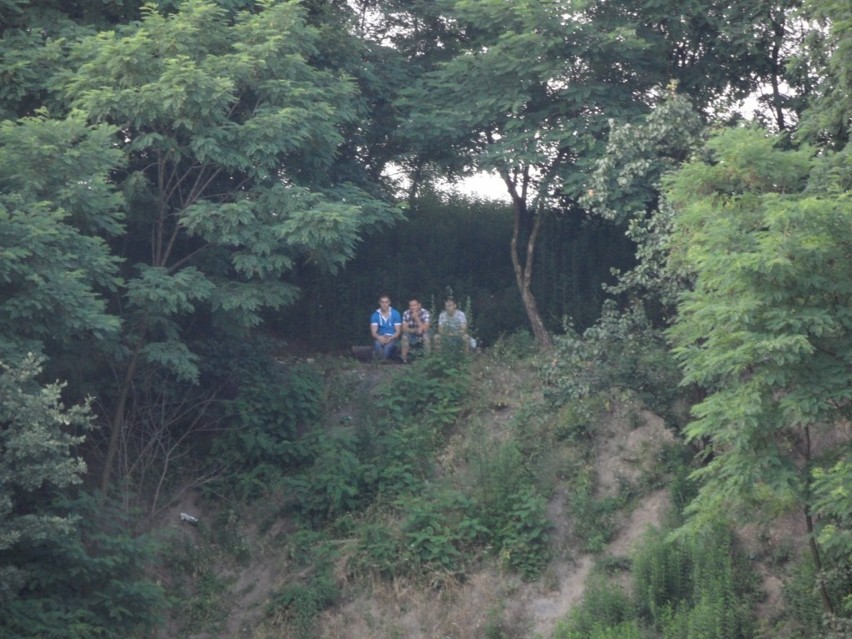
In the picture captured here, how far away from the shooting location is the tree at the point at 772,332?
36.3 ft

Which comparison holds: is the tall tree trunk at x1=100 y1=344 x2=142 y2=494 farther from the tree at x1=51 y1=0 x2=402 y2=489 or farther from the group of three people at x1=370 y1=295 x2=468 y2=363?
the group of three people at x1=370 y1=295 x2=468 y2=363

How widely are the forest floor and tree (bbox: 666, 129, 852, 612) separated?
3.77 metres

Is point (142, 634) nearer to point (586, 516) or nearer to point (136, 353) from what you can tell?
point (136, 353)

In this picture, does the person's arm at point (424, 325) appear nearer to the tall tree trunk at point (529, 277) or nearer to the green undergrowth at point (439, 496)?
the green undergrowth at point (439, 496)

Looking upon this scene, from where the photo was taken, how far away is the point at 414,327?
20906mm

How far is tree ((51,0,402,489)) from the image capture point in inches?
613

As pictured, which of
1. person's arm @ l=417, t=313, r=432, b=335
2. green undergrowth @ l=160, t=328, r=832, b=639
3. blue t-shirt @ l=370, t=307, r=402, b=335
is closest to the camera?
green undergrowth @ l=160, t=328, r=832, b=639

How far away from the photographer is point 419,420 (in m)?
19.1

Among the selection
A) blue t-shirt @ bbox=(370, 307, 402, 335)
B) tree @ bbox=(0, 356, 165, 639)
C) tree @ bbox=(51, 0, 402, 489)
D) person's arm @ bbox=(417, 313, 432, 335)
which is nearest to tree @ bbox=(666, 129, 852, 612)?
tree @ bbox=(51, 0, 402, 489)

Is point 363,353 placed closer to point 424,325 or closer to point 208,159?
point 424,325

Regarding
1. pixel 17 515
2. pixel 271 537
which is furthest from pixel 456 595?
pixel 17 515

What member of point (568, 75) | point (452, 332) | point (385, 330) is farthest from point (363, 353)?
point (568, 75)

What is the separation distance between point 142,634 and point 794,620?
844 cm

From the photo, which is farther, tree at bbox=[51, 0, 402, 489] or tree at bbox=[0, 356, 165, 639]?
tree at bbox=[51, 0, 402, 489]
